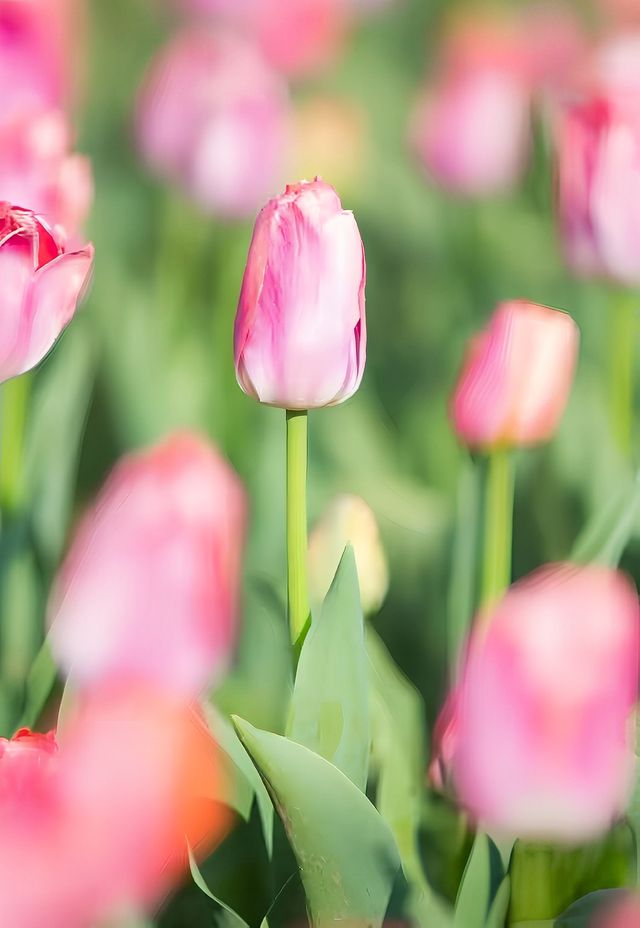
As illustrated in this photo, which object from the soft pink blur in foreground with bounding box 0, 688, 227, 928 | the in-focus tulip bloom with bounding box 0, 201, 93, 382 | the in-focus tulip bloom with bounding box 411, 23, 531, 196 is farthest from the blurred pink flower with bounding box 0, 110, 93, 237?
the in-focus tulip bloom with bounding box 411, 23, 531, 196

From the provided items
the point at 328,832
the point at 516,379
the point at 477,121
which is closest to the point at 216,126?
the point at 477,121

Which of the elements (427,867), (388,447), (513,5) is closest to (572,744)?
(427,867)

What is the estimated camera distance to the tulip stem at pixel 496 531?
1.32 feet

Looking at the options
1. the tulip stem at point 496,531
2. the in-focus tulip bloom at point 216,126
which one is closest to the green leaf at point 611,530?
the tulip stem at point 496,531

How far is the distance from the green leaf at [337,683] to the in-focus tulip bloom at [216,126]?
1.15ft

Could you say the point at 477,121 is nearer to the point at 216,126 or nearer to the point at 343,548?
the point at 216,126

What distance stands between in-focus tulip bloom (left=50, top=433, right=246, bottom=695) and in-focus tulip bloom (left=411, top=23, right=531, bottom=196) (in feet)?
1.39

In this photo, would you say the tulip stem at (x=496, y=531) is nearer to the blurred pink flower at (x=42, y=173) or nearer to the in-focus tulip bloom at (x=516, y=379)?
the in-focus tulip bloom at (x=516, y=379)

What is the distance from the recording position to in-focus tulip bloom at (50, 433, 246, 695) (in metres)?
0.34

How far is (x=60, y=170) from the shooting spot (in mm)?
394

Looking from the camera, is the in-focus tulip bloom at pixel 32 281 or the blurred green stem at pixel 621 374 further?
the blurred green stem at pixel 621 374

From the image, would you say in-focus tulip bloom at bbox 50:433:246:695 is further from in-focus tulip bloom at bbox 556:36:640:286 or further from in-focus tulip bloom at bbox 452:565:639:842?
in-focus tulip bloom at bbox 556:36:640:286

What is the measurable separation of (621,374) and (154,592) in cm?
28

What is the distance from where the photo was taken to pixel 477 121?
2.36 ft
